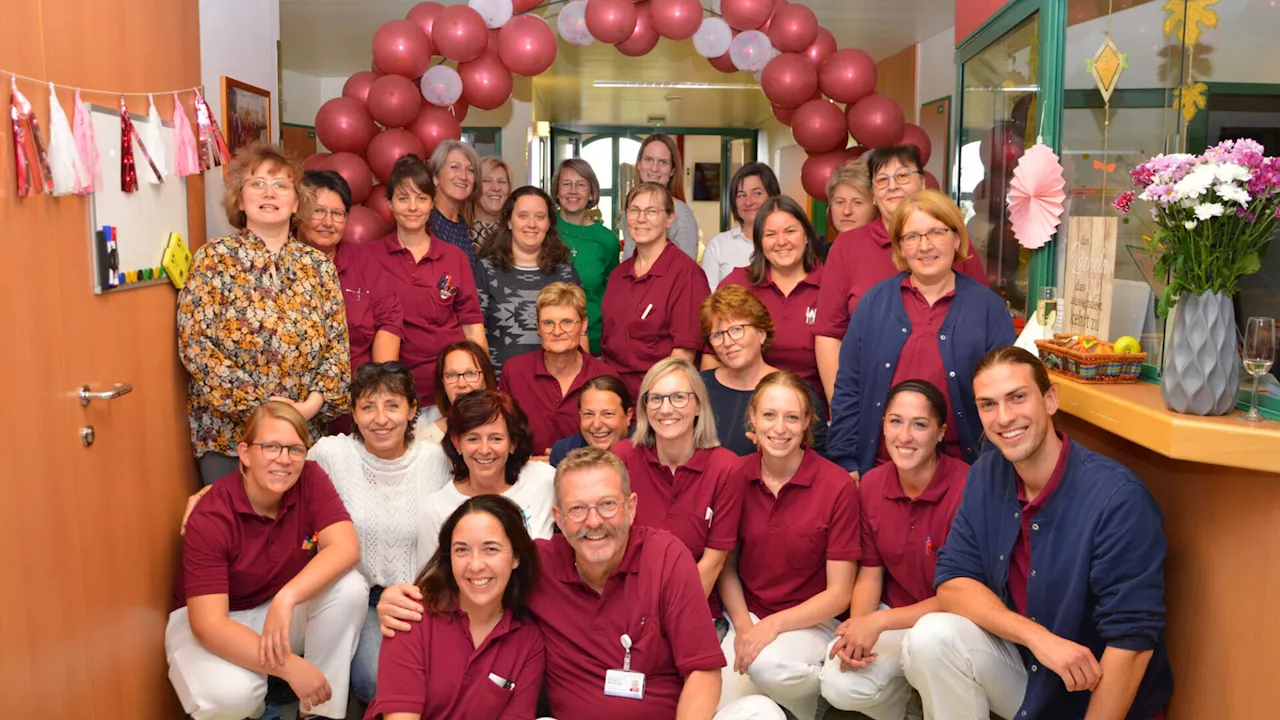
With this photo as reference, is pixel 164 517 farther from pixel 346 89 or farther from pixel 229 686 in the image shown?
pixel 346 89

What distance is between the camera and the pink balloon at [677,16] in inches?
218

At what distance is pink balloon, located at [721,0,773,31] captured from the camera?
Answer: 5461 millimetres

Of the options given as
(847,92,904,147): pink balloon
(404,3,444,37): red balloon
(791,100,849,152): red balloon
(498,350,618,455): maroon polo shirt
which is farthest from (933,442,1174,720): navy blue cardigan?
(404,3,444,37): red balloon

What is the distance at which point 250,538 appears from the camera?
306 centimetres

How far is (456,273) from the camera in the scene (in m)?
4.20

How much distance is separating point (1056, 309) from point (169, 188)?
2892mm

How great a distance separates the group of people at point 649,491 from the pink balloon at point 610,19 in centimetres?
156

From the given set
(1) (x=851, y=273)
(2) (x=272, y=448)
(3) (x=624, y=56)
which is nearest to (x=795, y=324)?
(1) (x=851, y=273)

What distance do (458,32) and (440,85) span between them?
0.29 meters

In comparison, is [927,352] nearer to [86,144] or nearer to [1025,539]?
[1025,539]

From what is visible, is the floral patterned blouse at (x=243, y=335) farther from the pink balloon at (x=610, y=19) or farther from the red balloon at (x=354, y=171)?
the pink balloon at (x=610, y=19)

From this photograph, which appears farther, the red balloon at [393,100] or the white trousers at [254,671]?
the red balloon at [393,100]

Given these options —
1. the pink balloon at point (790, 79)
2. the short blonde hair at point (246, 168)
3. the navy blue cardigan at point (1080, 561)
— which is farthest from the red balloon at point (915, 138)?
the short blonde hair at point (246, 168)

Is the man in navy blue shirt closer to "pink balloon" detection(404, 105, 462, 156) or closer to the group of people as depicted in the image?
the group of people
